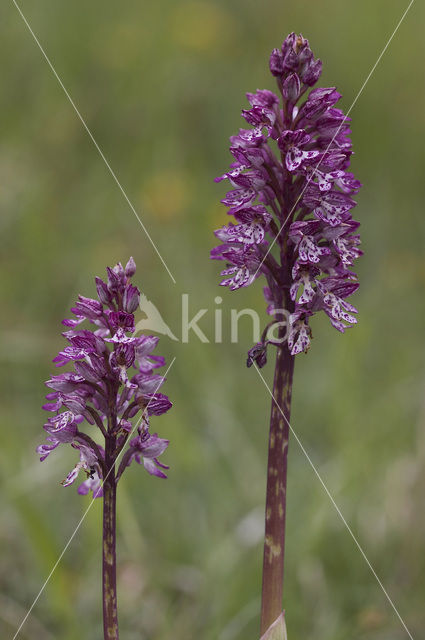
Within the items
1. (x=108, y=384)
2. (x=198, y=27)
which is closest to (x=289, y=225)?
(x=108, y=384)

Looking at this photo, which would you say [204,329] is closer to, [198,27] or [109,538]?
[109,538]

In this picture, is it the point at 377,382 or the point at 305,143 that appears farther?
the point at 377,382

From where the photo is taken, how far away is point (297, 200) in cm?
212

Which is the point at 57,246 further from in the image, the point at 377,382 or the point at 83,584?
the point at 83,584

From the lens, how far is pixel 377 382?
17.7 feet

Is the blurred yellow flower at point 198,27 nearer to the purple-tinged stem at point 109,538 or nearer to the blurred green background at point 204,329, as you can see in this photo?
the blurred green background at point 204,329

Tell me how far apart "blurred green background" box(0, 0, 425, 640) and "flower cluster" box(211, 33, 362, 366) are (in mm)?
1583

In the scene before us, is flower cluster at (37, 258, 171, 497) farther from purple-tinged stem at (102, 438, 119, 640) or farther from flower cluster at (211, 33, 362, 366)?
flower cluster at (211, 33, 362, 366)

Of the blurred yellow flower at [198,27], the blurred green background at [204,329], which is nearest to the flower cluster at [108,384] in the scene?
the blurred green background at [204,329]

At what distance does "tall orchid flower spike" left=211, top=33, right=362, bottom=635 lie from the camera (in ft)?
6.91

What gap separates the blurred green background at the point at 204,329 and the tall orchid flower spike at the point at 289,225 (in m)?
1.34

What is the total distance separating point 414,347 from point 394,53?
3.57 meters

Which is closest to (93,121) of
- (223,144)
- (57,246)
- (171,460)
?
(223,144)

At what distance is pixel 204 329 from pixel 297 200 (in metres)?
3.54
